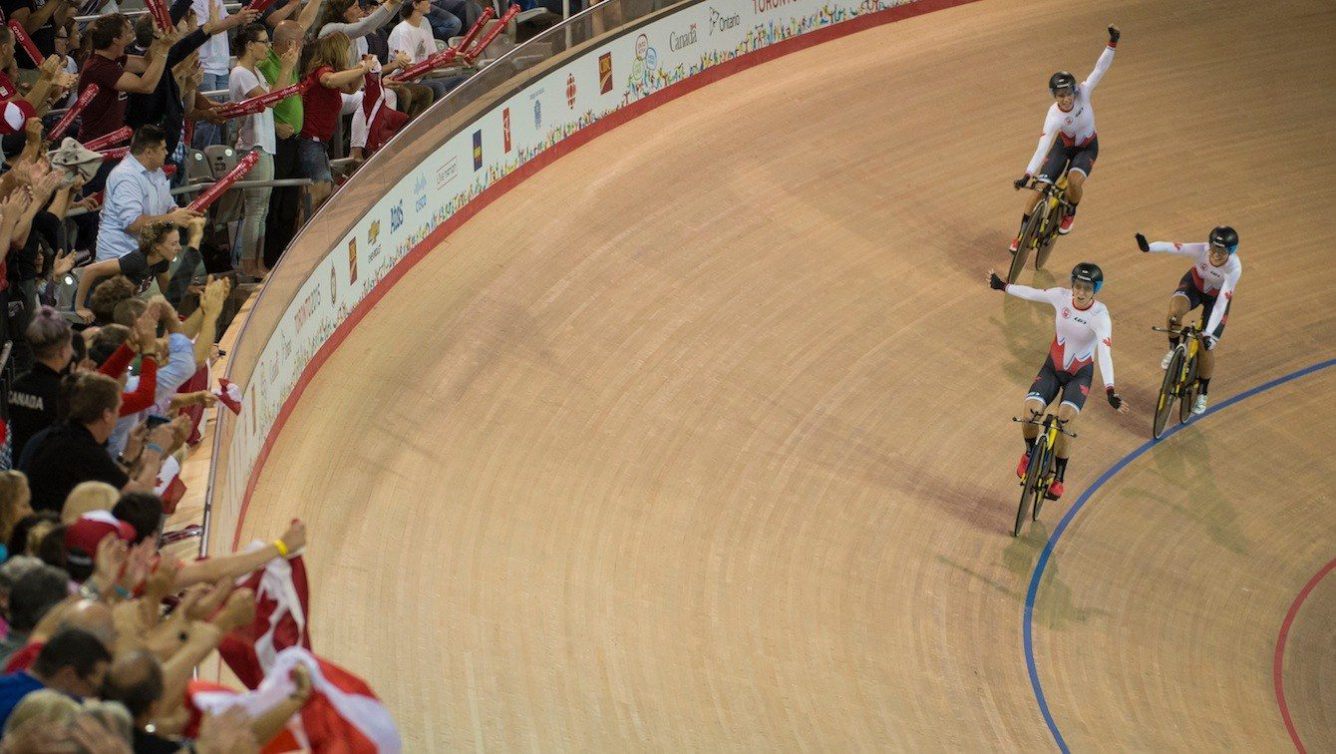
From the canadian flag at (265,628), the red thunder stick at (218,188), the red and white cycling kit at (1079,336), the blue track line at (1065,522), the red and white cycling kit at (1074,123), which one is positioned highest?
the red thunder stick at (218,188)

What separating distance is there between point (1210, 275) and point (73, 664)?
291 inches

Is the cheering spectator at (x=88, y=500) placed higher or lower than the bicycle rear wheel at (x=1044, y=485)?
higher

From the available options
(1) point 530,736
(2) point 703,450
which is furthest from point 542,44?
(1) point 530,736

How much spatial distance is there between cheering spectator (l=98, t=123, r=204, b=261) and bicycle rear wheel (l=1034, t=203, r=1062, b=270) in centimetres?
584

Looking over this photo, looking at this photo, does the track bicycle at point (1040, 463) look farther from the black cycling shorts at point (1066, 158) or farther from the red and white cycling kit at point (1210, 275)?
the black cycling shorts at point (1066, 158)

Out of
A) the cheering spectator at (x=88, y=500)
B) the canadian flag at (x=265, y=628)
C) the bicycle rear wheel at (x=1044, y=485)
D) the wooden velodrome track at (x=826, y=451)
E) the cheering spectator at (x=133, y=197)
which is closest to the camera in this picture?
the cheering spectator at (x=88, y=500)

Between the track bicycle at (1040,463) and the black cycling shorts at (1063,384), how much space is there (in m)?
0.13

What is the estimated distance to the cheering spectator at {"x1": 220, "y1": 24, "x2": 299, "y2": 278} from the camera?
742 cm

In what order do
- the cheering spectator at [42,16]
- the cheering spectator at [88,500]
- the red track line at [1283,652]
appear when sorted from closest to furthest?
the cheering spectator at [88,500] → the red track line at [1283,652] → the cheering spectator at [42,16]

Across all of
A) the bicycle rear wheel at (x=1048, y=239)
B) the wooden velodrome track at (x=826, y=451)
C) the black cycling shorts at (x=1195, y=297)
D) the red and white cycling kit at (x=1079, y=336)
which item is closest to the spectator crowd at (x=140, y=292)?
the wooden velodrome track at (x=826, y=451)

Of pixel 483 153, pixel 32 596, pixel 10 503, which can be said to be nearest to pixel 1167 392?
pixel 483 153

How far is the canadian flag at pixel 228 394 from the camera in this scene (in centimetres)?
540

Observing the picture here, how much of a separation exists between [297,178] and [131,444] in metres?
3.28

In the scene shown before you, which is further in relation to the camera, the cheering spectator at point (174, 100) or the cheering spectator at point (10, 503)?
the cheering spectator at point (174, 100)
